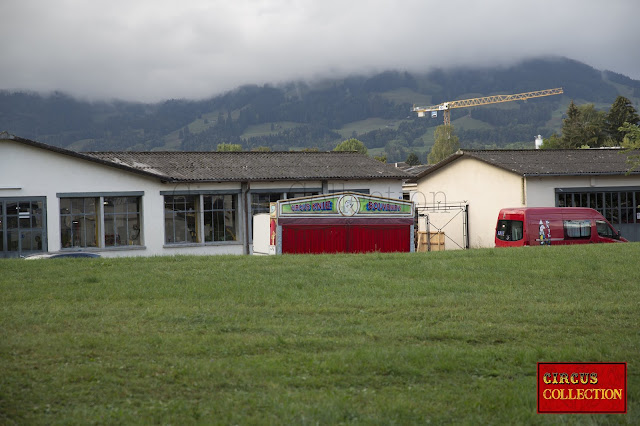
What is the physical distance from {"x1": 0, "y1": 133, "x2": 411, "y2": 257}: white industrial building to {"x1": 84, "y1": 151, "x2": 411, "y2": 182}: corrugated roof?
0.18 ft

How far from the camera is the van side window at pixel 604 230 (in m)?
30.7

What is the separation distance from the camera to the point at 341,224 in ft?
86.2

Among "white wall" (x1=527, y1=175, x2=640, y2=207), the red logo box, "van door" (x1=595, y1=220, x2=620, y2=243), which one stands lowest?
the red logo box

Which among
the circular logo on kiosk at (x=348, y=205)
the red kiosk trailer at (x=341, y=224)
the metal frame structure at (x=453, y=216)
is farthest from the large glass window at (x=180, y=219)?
the metal frame structure at (x=453, y=216)

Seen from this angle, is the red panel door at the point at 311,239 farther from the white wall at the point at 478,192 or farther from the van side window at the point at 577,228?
the white wall at the point at 478,192

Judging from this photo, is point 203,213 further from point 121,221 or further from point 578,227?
point 578,227

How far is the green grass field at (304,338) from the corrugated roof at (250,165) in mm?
18332

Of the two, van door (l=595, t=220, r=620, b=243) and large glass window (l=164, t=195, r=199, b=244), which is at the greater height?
large glass window (l=164, t=195, r=199, b=244)

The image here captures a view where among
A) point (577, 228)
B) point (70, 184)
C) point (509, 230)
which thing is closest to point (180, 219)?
point (70, 184)

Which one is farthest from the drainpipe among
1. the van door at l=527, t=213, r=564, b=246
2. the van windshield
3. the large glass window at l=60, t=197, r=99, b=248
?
the van door at l=527, t=213, r=564, b=246

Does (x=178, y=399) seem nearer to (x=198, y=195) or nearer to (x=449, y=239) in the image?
(x=198, y=195)

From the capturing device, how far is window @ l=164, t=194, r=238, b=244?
3609cm

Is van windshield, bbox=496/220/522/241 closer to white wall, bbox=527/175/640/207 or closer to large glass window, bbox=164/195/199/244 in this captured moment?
white wall, bbox=527/175/640/207

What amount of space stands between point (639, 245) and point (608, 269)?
19.3ft
